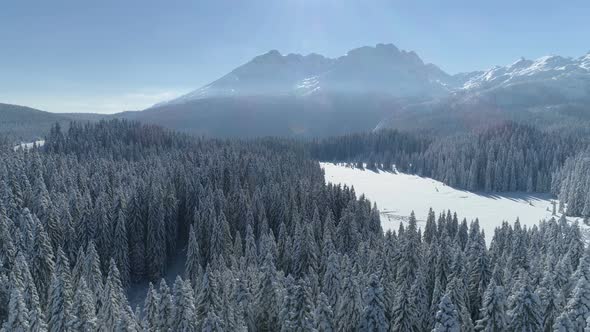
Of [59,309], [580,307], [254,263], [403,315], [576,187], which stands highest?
[580,307]

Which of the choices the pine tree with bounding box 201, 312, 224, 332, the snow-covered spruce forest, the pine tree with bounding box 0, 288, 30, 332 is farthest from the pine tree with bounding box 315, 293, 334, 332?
the pine tree with bounding box 0, 288, 30, 332

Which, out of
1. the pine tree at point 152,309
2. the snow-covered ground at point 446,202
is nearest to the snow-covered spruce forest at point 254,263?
the pine tree at point 152,309

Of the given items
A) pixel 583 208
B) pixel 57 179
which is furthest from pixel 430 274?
pixel 583 208

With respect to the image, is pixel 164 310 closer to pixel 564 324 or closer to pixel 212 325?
pixel 212 325

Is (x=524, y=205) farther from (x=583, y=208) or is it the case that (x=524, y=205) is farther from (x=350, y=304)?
(x=350, y=304)

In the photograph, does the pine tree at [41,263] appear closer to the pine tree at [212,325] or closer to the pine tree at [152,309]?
the pine tree at [152,309]

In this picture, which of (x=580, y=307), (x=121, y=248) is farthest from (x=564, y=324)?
(x=121, y=248)
